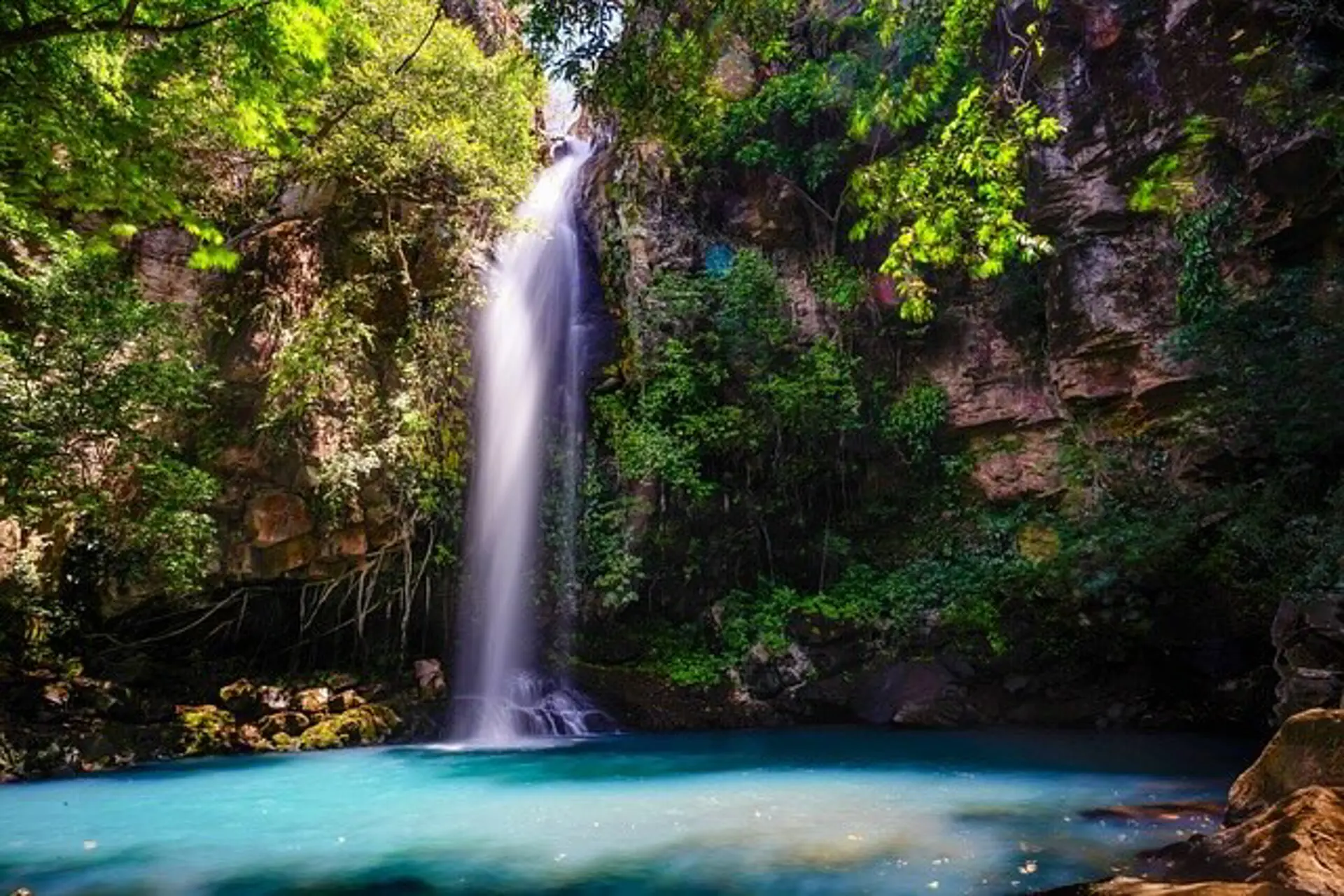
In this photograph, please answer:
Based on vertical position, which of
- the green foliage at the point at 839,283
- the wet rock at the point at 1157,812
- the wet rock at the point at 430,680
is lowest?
the wet rock at the point at 1157,812

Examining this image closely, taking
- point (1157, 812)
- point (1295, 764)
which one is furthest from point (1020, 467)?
point (1295, 764)

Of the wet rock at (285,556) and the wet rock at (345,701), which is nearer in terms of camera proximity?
the wet rock at (285,556)

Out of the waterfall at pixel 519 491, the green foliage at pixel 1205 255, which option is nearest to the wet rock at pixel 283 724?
the waterfall at pixel 519 491

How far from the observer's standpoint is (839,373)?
15453 millimetres

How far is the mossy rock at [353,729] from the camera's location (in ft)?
38.9

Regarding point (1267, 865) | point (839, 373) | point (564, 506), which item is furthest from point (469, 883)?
point (839, 373)

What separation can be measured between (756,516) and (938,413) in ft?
12.5

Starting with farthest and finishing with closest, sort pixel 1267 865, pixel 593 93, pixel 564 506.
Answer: pixel 564 506
pixel 593 93
pixel 1267 865

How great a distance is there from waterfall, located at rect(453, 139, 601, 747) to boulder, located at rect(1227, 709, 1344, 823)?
390 inches

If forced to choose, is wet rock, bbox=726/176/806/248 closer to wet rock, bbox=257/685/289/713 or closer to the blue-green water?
the blue-green water

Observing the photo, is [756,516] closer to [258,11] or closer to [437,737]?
[437,737]

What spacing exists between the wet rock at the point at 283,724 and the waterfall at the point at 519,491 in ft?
7.49

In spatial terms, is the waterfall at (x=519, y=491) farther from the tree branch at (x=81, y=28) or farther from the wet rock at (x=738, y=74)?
the tree branch at (x=81, y=28)

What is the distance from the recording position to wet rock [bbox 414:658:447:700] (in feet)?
44.2
